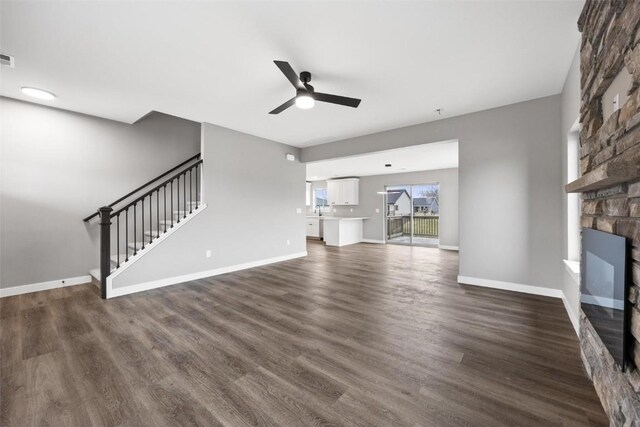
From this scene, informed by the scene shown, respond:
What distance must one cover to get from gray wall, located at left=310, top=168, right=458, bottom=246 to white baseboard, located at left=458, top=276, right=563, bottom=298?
4311 millimetres

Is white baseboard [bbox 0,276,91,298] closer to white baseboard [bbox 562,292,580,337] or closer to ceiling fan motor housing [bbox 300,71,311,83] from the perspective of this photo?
ceiling fan motor housing [bbox 300,71,311,83]

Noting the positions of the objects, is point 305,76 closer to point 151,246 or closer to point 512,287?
point 151,246

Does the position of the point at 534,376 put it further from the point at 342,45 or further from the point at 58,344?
the point at 58,344

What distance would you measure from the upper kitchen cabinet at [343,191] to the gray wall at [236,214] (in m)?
3.83

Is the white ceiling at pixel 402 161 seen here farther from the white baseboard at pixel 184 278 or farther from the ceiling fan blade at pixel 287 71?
the ceiling fan blade at pixel 287 71

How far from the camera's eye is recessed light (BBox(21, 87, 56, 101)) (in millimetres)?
3268

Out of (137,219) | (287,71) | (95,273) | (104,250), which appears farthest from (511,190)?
(95,273)

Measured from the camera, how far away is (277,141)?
19.1 ft

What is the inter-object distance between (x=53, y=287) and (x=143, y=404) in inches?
145

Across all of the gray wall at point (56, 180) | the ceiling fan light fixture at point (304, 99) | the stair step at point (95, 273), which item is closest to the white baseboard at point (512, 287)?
the ceiling fan light fixture at point (304, 99)

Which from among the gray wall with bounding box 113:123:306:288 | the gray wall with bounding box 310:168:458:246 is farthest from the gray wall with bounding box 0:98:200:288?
the gray wall with bounding box 310:168:458:246

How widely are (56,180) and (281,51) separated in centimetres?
412

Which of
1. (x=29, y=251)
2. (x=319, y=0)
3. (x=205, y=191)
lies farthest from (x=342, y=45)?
(x=29, y=251)

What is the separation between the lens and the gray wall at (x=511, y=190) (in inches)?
137
